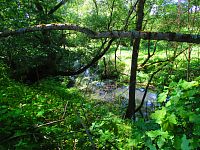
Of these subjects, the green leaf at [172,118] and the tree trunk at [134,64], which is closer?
the green leaf at [172,118]

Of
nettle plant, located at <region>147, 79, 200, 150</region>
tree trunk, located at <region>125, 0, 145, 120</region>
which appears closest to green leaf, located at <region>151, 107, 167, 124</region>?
nettle plant, located at <region>147, 79, 200, 150</region>

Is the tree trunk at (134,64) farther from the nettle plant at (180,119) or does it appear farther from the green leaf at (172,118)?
the green leaf at (172,118)

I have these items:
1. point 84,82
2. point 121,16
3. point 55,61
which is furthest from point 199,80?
point 84,82

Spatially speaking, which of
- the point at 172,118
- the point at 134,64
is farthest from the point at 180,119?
the point at 134,64

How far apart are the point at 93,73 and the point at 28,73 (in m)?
6.58

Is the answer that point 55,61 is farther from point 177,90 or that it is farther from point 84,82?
point 177,90

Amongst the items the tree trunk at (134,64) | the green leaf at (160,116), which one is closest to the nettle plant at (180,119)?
the green leaf at (160,116)

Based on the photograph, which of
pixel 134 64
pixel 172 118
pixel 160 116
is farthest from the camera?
pixel 134 64

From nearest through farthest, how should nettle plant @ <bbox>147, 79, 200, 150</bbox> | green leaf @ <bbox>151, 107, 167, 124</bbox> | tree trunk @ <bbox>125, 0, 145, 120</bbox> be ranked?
nettle plant @ <bbox>147, 79, 200, 150</bbox>, green leaf @ <bbox>151, 107, 167, 124</bbox>, tree trunk @ <bbox>125, 0, 145, 120</bbox>

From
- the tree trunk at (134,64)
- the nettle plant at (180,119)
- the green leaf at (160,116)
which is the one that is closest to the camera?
the nettle plant at (180,119)

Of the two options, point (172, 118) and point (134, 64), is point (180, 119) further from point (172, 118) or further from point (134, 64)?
point (134, 64)

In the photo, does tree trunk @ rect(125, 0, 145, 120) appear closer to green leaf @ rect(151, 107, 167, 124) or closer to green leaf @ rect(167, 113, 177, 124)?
green leaf @ rect(151, 107, 167, 124)

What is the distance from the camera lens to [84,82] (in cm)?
1484

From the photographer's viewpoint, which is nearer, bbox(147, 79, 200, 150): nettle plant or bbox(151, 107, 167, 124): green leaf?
bbox(147, 79, 200, 150): nettle plant
